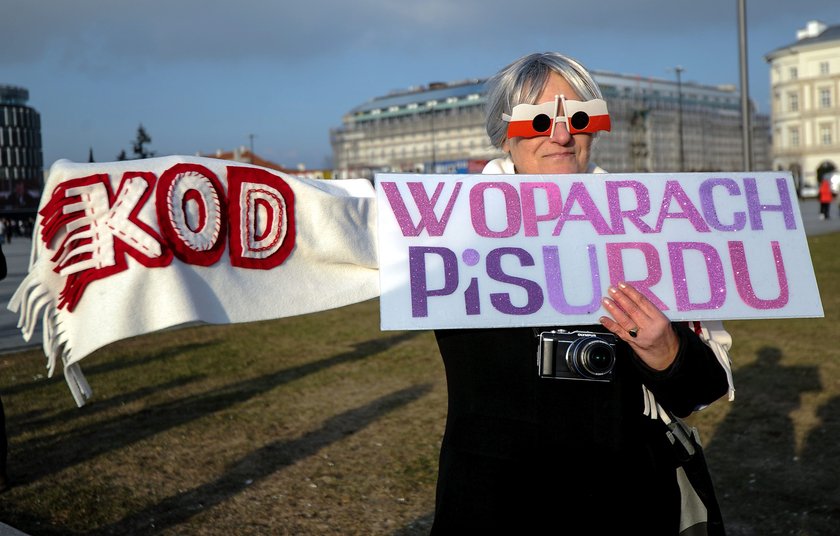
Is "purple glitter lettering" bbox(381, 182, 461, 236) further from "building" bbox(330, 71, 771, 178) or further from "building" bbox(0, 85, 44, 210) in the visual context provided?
"building" bbox(330, 71, 771, 178)

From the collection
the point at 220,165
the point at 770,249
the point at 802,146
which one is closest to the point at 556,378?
the point at 770,249

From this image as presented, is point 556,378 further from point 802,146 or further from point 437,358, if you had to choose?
point 802,146

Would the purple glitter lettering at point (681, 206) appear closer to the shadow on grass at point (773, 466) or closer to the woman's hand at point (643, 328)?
the woman's hand at point (643, 328)

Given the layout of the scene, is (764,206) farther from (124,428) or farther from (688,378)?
(124,428)

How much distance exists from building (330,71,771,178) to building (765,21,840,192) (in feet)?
17.0

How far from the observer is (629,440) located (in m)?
2.01

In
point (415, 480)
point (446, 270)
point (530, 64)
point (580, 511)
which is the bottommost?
point (415, 480)

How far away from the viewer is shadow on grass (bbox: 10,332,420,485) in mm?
6274

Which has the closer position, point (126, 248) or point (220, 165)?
point (126, 248)

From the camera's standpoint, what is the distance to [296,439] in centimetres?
673

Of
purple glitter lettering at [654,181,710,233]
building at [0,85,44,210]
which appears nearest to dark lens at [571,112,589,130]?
purple glitter lettering at [654,181,710,233]

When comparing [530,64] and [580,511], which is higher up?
[530,64]

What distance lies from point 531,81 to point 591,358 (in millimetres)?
691

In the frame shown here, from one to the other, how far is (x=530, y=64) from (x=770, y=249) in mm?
708
